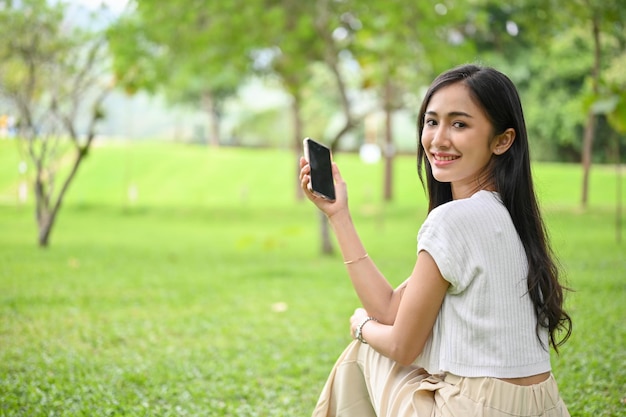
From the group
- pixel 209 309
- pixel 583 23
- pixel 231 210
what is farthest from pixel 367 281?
pixel 231 210

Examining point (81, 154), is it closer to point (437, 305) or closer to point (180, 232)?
point (180, 232)

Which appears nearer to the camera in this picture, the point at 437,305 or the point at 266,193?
the point at 437,305

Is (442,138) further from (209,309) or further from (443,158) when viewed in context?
(209,309)

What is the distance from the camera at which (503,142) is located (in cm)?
215

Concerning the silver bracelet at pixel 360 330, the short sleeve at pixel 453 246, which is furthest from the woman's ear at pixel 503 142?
the silver bracelet at pixel 360 330

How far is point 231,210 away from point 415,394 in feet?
56.7

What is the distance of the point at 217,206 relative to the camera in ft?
66.5

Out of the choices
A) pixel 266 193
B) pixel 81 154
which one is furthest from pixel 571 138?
pixel 81 154

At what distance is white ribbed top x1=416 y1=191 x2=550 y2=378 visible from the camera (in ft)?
6.42

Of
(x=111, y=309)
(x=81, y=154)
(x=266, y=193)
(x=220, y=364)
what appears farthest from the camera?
(x=266, y=193)

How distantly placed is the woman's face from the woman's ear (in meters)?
0.01

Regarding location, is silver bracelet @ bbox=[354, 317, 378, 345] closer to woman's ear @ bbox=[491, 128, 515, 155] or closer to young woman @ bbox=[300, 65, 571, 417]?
young woman @ bbox=[300, 65, 571, 417]

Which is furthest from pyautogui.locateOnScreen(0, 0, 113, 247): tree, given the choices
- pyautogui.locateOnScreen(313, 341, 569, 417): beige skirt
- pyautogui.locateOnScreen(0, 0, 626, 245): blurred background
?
pyautogui.locateOnScreen(313, 341, 569, 417): beige skirt

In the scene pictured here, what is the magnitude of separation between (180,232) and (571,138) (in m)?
11.6
